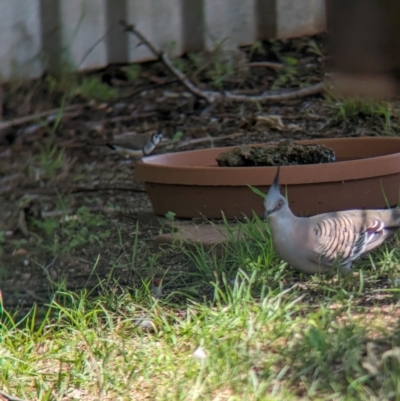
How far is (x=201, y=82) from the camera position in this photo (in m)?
7.03

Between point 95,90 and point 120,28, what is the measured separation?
0.53m

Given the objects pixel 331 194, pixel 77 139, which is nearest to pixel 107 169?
pixel 77 139

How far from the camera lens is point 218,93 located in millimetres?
6750

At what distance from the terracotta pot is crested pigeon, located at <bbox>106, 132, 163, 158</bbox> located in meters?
1.69

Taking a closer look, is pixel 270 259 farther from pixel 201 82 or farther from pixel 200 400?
pixel 201 82

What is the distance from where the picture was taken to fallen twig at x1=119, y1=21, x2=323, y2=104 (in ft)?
21.6

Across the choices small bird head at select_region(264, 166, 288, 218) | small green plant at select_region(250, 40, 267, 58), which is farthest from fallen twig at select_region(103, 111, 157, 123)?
small bird head at select_region(264, 166, 288, 218)

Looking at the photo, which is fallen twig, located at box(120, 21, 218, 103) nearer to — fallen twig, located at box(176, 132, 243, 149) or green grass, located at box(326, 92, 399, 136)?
fallen twig, located at box(176, 132, 243, 149)

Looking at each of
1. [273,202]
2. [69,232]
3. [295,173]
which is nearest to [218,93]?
[69,232]

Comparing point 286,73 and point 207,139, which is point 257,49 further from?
point 207,139

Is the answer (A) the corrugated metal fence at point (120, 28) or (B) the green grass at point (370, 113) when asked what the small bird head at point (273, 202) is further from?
(A) the corrugated metal fence at point (120, 28)

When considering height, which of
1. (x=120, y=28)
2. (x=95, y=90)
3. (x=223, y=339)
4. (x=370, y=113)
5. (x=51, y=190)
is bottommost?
(x=51, y=190)

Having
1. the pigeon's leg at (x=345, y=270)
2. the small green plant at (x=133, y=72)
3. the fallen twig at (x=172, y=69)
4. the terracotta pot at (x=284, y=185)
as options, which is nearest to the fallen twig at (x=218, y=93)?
the fallen twig at (x=172, y=69)

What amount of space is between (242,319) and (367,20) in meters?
1.91
